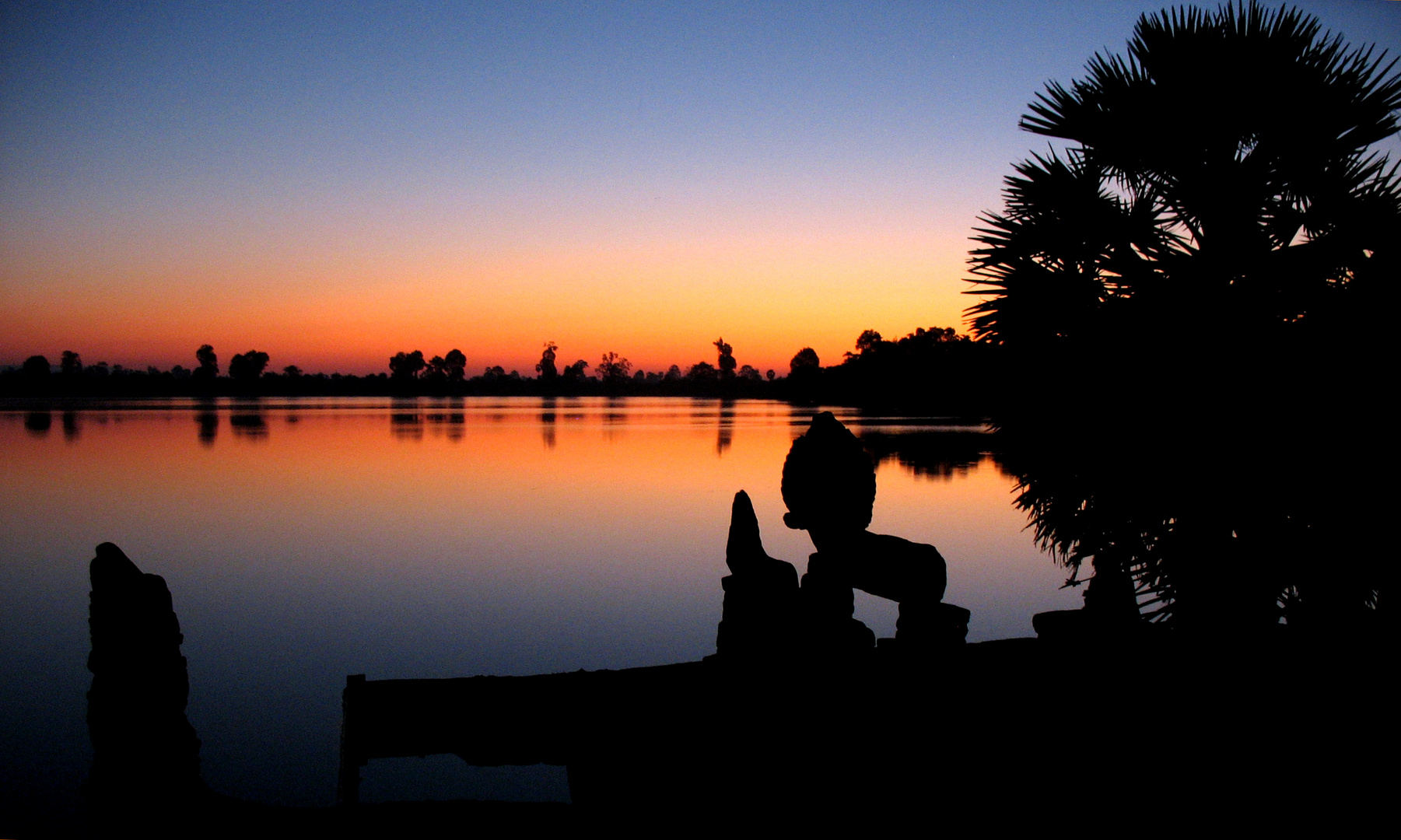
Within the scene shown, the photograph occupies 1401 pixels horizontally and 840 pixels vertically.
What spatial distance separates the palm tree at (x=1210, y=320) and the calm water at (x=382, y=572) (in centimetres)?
546

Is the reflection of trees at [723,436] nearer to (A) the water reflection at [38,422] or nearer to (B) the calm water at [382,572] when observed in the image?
(B) the calm water at [382,572]

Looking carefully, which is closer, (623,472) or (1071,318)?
(1071,318)

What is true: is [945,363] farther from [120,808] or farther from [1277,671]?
[120,808]

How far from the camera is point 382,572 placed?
14938 mm

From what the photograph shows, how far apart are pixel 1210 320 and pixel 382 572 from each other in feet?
45.5

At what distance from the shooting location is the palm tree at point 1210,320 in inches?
201

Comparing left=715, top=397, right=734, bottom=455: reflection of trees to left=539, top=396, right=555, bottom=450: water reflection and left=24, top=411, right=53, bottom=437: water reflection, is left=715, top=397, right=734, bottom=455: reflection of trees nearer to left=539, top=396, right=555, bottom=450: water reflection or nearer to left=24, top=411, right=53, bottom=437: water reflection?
left=539, top=396, right=555, bottom=450: water reflection

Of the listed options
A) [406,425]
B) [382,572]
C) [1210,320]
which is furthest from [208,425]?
[1210,320]

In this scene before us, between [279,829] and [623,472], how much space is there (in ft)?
88.7

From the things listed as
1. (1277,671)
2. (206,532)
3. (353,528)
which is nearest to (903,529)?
(353,528)

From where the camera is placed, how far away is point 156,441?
38969 millimetres

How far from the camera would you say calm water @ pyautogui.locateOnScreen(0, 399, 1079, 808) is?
798 cm

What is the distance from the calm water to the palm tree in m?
5.46

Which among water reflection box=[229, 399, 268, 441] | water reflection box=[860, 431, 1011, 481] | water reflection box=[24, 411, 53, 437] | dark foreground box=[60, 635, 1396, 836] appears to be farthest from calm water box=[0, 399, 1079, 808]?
water reflection box=[24, 411, 53, 437]
